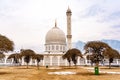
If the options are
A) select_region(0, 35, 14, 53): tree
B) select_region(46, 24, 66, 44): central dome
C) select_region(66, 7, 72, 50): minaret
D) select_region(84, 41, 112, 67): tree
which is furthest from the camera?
select_region(46, 24, 66, 44): central dome

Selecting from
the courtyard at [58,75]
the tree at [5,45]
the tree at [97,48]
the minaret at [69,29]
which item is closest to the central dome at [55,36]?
the minaret at [69,29]

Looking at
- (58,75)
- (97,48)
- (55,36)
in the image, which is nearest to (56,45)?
(55,36)

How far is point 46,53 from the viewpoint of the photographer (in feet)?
523

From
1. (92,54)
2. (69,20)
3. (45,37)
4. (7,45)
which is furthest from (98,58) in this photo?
(45,37)

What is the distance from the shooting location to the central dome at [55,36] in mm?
158625

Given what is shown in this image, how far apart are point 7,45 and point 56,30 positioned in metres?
105

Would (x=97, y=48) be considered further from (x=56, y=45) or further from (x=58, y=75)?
(x=56, y=45)

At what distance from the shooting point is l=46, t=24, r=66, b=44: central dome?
159 meters

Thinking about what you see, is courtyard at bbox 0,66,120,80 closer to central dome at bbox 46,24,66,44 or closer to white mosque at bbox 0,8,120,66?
white mosque at bbox 0,8,120,66

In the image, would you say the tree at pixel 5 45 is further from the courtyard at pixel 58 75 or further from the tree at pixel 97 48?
the tree at pixel 97 48

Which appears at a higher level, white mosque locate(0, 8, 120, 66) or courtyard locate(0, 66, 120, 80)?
white mosque locate(0, 8, 120, 66)

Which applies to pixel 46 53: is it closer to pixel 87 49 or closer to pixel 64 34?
pixel 64 34

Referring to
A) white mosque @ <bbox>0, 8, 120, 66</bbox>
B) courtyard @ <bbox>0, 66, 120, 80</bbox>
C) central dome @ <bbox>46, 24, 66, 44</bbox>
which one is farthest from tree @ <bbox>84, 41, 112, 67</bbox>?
central dome @ <bbox>46, 24, 66, 44</bbox>

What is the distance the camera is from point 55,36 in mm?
158625
